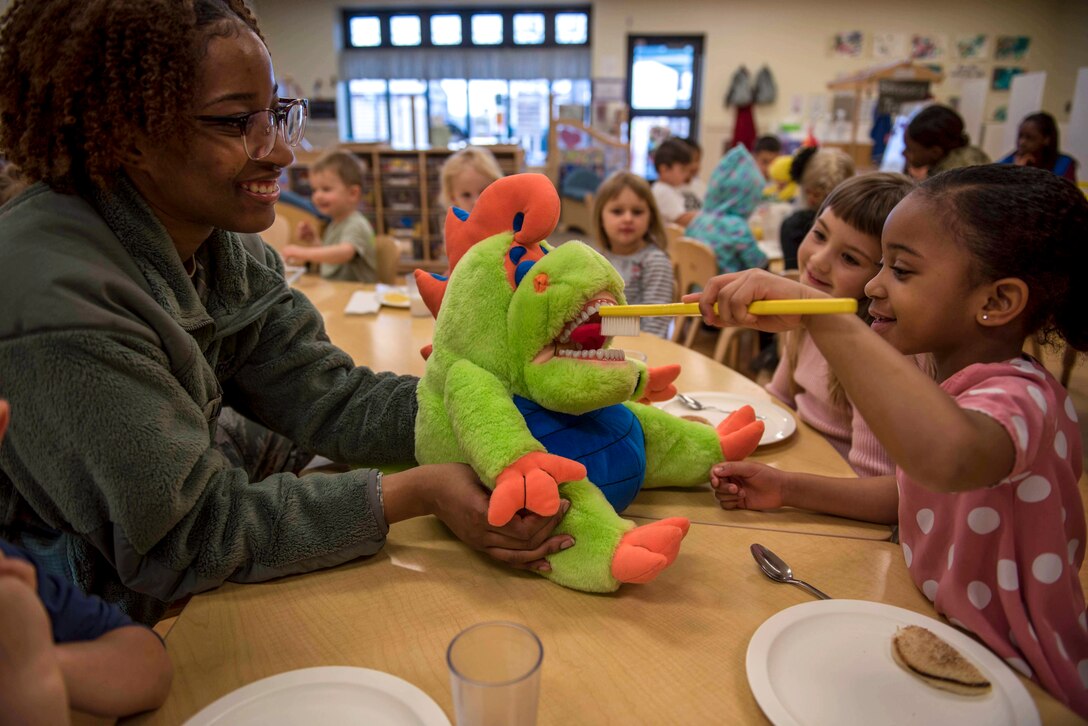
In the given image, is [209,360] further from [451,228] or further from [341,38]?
[341,38]

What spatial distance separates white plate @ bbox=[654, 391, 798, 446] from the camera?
1.32 m

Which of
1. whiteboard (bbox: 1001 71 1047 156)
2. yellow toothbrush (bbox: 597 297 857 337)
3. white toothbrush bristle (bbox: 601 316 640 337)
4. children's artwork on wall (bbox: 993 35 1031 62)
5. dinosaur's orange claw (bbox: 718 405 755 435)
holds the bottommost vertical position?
dinosaur's orange claw (bbox: 718 405 755 435)

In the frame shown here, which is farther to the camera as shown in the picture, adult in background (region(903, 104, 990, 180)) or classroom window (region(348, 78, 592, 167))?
classroom window (region(348, 78, 592, 167))

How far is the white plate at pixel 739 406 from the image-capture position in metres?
1.32

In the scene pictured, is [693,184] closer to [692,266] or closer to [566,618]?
[692,266]

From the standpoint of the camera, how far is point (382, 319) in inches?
89.7

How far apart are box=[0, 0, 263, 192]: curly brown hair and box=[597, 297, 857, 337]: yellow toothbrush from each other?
2.00 feet

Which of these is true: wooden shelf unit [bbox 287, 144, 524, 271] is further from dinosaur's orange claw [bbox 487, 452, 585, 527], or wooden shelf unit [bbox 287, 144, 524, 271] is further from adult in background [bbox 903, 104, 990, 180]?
dinosaur's orange claw [bbox 487, 452, 585, 527]

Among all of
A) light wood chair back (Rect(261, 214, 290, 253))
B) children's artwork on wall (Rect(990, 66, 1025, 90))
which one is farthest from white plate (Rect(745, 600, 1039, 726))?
→ children's artwork on wall (Rect(990, 66, 1025, 90))

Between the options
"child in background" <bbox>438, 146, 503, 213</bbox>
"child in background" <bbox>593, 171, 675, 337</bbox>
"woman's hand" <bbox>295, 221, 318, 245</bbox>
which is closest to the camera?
"child in background" <bbox>593, 171, 675, 337</bbox>

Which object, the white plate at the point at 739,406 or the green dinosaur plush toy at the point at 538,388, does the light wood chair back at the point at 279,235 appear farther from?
the green dinosaur plush toy at the point at 538,388

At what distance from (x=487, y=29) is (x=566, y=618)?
8.90 meters

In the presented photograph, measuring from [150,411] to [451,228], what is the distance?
0.45 m

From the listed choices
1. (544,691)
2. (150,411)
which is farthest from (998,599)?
(150,411)
